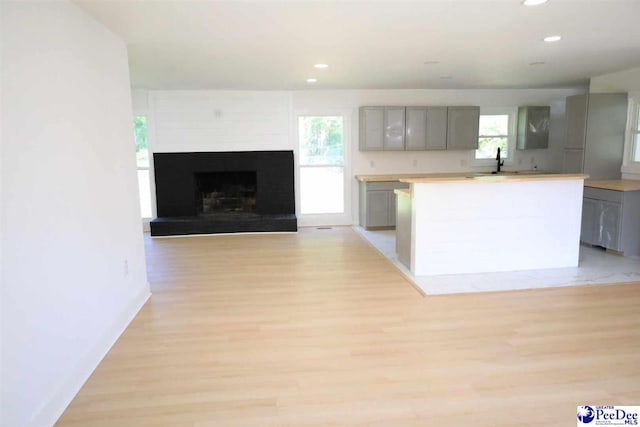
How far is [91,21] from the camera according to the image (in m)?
2.91

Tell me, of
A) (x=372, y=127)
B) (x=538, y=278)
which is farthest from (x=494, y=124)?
(x=538, y=278)

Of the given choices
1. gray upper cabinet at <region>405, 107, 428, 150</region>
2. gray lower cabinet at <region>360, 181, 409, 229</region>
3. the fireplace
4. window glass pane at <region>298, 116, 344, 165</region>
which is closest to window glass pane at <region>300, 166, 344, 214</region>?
window glass pane at <region>298, 116, 344, 165</region>

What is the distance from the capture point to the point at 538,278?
14.4 feet

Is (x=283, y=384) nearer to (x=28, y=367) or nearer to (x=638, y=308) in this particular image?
(x=28, y=367)

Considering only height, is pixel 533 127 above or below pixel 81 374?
above

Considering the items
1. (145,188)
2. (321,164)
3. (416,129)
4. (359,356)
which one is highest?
(416,129)

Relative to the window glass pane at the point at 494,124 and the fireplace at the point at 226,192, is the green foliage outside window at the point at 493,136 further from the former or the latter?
the fireplace at the point at 226,192

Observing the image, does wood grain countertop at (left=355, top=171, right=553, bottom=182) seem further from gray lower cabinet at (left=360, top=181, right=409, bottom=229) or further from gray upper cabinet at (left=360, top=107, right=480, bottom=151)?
gray upper cabinet at (left=360, top=107, right=480, bottom=151)

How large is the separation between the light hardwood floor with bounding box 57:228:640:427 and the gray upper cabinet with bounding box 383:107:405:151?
3.14 m

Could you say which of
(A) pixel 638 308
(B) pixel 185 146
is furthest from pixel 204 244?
(A) pixel 638 308

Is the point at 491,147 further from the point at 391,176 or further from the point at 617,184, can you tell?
the point at 617,184

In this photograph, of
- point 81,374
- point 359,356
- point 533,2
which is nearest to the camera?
point 81,374

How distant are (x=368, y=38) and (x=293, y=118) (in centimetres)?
368

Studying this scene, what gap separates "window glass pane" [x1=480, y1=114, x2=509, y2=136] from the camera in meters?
7.50
